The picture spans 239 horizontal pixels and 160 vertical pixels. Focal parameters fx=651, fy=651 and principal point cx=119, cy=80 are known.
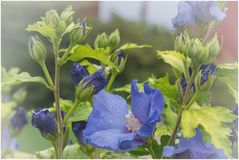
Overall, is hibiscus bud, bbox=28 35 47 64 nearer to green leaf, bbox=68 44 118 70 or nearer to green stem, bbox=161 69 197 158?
green leaf, bbox=68 44 118 70

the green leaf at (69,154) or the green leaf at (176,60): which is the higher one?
the green leaf at (176,60)

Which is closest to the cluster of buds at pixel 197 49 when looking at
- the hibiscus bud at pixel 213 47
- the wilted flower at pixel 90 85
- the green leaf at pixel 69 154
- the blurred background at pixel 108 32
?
the hibiscus bud at pixel 213 47

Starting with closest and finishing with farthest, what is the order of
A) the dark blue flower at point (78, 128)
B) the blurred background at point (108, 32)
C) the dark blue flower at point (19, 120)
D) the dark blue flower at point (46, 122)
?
the dark blue flower at point (46, 122)
the dark blue flower at point (78, 128)
the dark blue flower at point (19, 120)
the blurred background at point (108, 32)

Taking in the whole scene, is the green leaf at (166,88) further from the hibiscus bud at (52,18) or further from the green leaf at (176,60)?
the hibiscus bud at (52,18)

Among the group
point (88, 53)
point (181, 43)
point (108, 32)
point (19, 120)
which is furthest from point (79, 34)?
point (108, 32)

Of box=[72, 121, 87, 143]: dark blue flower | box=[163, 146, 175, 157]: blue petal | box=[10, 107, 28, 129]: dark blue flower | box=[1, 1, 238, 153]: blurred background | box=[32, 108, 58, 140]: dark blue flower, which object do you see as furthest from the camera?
box=[1, 1, 238, 153]: blurred background

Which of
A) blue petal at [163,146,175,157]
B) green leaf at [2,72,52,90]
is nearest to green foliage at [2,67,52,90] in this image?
green leaf at [2,72,52,90]

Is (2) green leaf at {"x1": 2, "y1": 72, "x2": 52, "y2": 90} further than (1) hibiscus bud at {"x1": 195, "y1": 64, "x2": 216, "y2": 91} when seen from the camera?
Yes

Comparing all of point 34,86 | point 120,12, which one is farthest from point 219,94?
point 120,12
